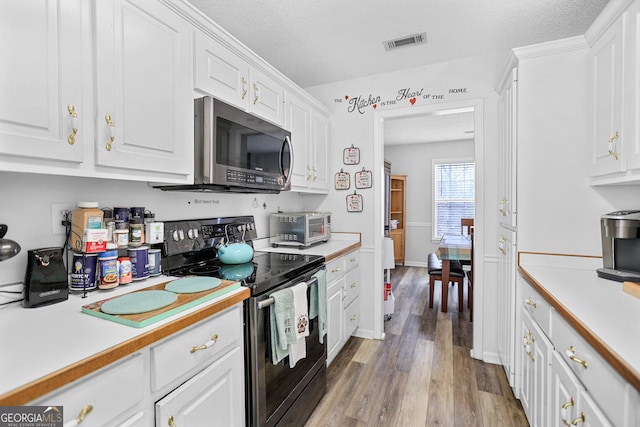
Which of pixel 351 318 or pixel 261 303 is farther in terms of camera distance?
pixel 351 318

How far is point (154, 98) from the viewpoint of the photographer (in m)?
1.29

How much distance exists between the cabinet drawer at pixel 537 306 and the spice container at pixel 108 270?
1.86 m

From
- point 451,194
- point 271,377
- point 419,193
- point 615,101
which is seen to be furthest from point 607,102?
point 419,193

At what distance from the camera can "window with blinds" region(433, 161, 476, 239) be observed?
19.0 ft

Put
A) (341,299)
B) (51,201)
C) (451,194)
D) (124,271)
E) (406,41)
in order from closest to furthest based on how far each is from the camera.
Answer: (51,201)
(124,271)
(406,41)
(341,299)
(451,194)

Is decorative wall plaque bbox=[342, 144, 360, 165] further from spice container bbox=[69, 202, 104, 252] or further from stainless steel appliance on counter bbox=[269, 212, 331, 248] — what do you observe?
spice container bbox=[69, 202, 104, 252]

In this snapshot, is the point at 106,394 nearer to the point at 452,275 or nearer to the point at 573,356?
the point at 573,356

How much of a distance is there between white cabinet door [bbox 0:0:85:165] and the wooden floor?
1.85 metres

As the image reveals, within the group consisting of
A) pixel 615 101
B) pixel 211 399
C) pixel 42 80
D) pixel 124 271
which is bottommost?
pixel 211 399

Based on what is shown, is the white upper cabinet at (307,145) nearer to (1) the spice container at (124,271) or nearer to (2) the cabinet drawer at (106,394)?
(1) the spice container at (124,271)

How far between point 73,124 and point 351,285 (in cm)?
224

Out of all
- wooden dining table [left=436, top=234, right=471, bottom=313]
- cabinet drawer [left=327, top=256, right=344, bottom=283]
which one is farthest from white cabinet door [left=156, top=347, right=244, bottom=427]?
wooden dining table [left=436, top=234, right=471, bottom=313]

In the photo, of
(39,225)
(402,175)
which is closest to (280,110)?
(39,225)

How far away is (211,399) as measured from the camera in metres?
1.12
